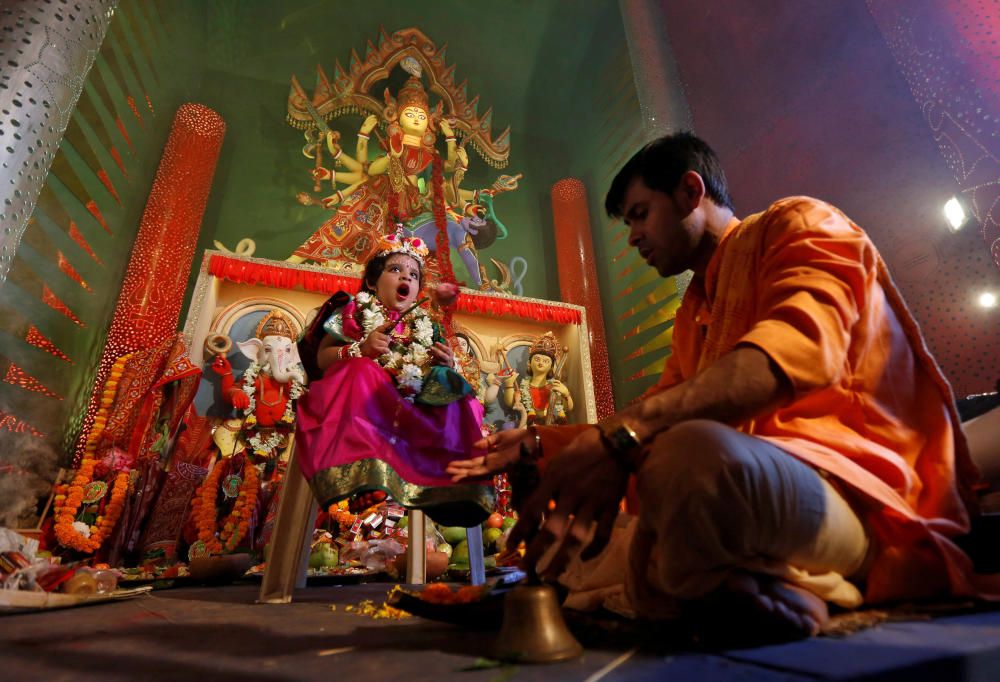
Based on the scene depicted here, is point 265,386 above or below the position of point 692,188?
above

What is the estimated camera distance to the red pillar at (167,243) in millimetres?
4836

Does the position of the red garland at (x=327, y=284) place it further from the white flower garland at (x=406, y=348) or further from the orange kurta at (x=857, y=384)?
the orange kurta at (x=857, y=384)

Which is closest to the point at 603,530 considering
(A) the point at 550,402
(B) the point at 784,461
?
(B) the point at 784,461

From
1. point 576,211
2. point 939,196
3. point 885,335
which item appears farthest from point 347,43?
point 885,335

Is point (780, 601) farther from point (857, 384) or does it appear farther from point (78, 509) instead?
point (78, 509)

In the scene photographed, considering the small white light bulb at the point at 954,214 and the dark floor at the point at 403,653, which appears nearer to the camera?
the dark floor at the point at 403,653

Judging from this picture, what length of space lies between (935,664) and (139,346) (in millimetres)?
5934

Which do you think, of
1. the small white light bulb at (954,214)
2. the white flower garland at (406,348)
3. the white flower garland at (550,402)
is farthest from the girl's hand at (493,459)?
the white flower garland at (550,402)

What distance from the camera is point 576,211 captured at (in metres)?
7.93

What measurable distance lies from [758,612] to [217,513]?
14.2 ft

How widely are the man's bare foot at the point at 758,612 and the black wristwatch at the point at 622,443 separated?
0.24 meters

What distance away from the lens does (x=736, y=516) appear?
0.70 m

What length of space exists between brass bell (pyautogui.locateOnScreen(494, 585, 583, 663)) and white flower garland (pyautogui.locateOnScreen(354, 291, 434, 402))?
4.59ft

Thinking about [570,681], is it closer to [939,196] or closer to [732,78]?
[939,196]
